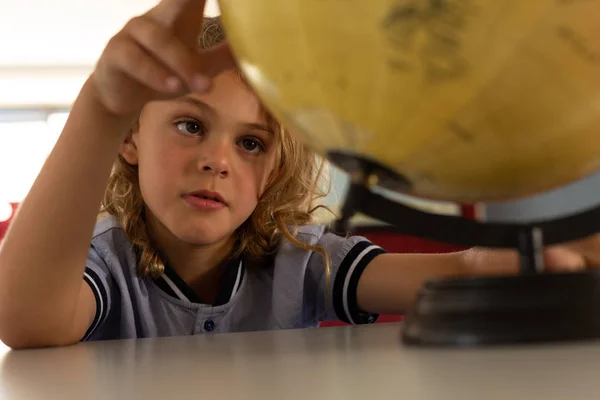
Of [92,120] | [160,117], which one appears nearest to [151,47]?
[92,120]

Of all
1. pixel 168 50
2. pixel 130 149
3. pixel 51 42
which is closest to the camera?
pixel 168 50

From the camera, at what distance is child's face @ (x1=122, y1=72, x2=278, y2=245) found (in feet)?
3.18

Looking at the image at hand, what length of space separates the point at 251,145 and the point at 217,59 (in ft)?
1.20

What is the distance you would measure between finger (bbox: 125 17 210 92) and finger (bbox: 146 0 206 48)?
0.01m

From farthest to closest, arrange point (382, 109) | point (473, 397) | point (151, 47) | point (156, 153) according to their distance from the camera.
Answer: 1. point (156, 153)
2. point (151, 47)
3. point (382, 109)
4. point (473, 397)

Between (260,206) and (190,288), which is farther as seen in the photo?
(260,206)

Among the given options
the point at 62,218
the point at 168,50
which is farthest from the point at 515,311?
the point at 62,218

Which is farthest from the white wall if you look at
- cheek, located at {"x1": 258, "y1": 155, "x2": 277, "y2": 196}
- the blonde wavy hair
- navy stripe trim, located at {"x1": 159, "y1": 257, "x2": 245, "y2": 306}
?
navy stripe trim, located at {"x1": 159, "y1": 257, "x2": 245, "y2": 306}

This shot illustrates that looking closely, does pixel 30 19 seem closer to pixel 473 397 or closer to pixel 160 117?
pixel 160 117

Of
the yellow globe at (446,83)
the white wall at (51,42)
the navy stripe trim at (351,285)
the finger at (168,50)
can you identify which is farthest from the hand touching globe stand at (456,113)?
the white wall at (51,42)

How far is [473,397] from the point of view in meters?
0.28

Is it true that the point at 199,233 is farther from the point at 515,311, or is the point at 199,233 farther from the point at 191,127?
the point at 515,311

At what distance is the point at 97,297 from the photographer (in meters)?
0.88

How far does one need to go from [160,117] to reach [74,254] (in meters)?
0.39
